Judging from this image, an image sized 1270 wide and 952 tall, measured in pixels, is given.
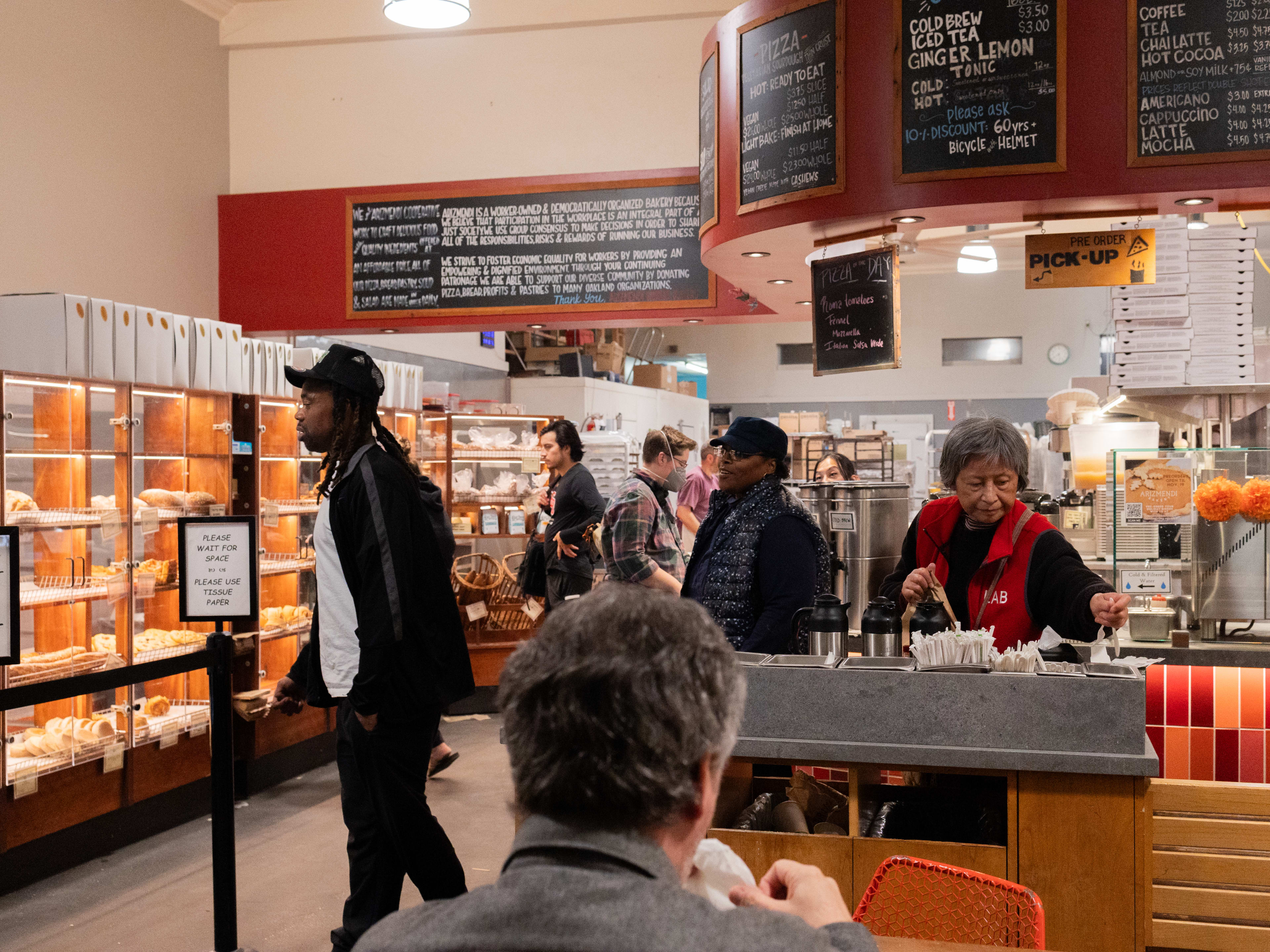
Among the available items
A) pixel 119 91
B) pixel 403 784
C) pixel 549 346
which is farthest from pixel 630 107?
pixel 549 346

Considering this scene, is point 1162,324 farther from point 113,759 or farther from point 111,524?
point 113,759

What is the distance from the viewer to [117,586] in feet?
15.5

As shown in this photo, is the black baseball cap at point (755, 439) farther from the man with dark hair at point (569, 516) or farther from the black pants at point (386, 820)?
the man with dark hair at point (569, 516)

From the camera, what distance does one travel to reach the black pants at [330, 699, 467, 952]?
2984mm

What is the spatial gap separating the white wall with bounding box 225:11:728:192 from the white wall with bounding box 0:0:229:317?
323 mm

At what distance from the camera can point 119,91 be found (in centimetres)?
587

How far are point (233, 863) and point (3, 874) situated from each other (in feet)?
4.62

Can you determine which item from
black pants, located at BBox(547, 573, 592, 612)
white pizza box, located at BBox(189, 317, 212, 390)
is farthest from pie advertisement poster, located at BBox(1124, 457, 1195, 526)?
white pizza box, located at BBox(189, 317, 212, 390)

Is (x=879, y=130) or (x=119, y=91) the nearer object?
(x=879, y=130)

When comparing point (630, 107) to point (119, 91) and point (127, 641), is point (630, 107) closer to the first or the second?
point (119, 91)

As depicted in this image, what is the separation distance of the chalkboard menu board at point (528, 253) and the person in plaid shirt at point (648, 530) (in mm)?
979

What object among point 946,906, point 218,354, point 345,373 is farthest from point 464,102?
point 946,906

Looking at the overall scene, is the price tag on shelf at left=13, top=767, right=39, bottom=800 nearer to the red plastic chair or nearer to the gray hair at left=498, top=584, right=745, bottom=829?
the red plastic chair

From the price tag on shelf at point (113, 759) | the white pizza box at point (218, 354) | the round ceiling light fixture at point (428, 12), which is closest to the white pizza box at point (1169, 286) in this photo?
the round ceiling light fixture at point (428, 12)
